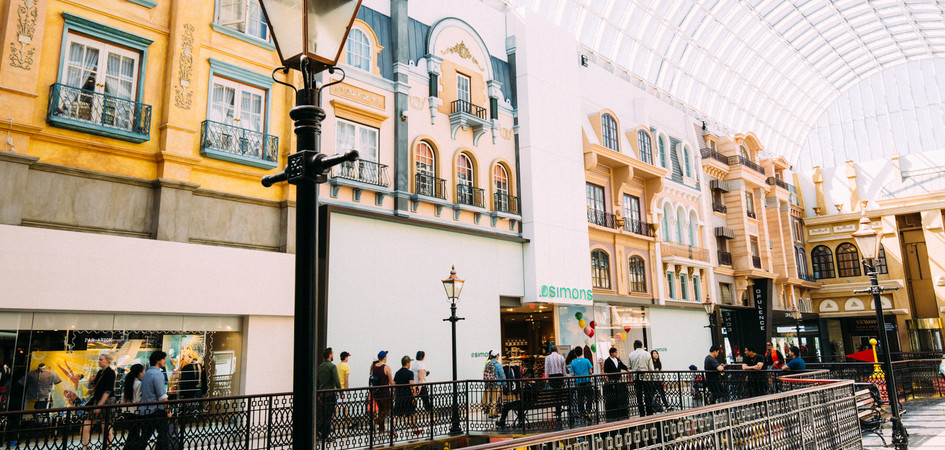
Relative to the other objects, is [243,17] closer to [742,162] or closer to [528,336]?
[528,336]

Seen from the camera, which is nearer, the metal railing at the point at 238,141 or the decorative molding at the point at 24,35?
the decorative molding at the point at 24,35

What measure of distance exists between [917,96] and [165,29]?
53.7 meters

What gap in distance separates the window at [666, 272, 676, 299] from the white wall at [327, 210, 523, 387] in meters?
11.0

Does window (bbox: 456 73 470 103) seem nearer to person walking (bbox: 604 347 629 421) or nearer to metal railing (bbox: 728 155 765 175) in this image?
person walking (bbox: 604 347 629 421)

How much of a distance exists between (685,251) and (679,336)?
418 centimetres

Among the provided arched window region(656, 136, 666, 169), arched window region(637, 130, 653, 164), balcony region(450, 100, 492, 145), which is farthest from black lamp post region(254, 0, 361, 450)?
arched window region(656, 136, 666, 169)

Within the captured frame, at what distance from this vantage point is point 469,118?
2000 cm

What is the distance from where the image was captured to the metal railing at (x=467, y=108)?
2008 cm

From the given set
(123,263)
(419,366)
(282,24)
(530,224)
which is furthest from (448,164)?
(282,24)

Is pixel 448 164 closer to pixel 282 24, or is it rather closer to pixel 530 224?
pixel 530 224

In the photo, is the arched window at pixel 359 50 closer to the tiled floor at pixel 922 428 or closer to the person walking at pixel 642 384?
the person walking at pixel 642 384

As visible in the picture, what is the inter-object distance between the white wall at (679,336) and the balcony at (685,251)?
254 cm

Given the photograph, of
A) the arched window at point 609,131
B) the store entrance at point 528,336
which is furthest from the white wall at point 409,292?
the arched window at point 609,131

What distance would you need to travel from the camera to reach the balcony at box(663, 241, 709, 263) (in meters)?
29.4
